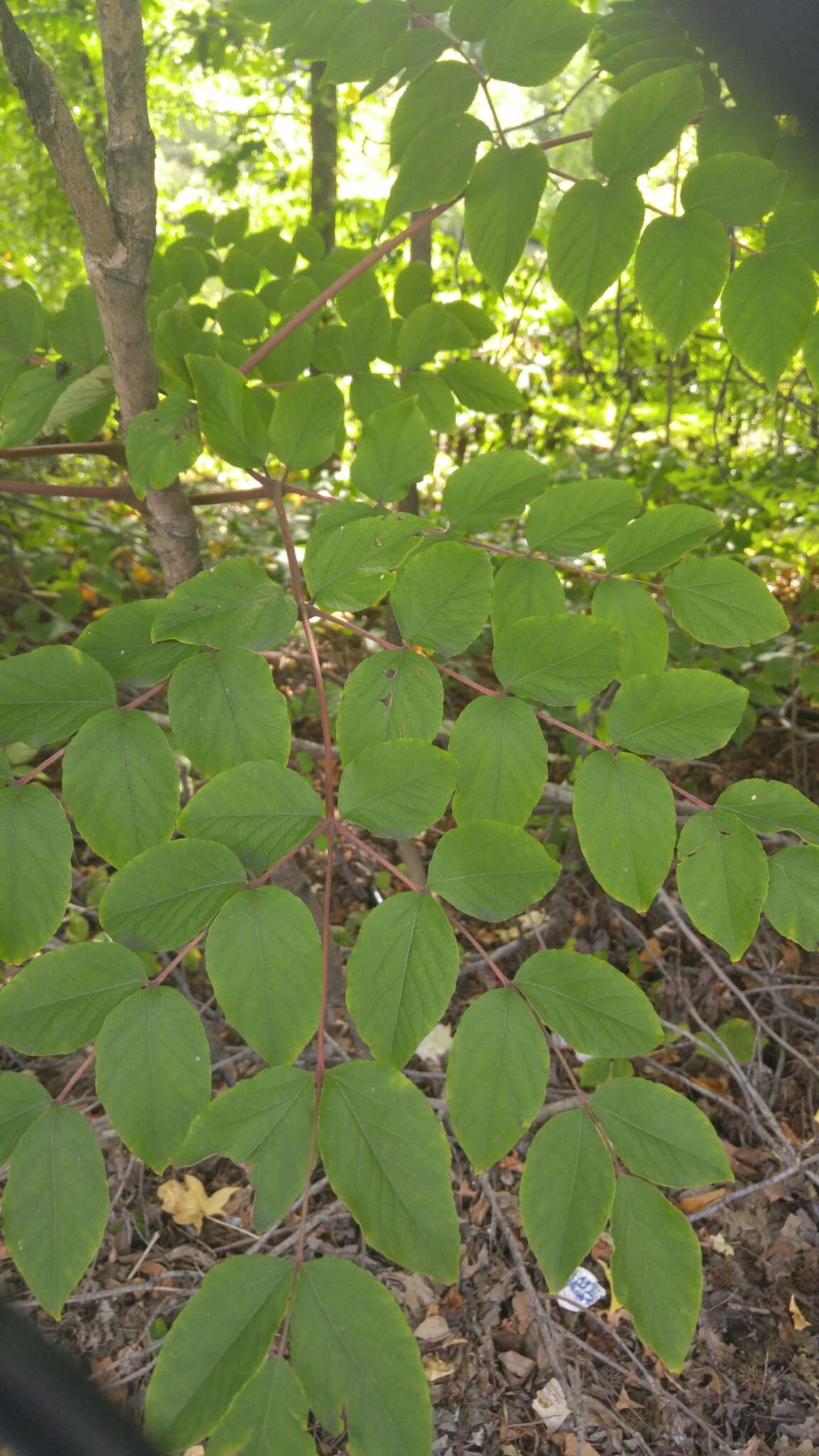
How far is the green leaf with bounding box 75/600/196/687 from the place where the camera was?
867mm

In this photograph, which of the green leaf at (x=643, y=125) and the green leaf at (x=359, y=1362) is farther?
the green leaf at (x=643, y=125)

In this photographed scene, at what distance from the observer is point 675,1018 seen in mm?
1873

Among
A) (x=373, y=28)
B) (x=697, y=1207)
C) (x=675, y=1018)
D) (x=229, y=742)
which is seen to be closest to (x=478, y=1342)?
(x=697, y=1207)

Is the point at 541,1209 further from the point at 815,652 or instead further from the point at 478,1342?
the point at 815,652

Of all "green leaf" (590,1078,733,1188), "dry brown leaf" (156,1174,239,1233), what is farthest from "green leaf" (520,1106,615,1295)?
"dry brown leaf" (156,1174,239,1233)

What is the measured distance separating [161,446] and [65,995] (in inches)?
24.4

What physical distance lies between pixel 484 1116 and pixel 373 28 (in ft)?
3.87

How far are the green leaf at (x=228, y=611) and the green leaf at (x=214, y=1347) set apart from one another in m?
0.53

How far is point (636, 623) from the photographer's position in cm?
96

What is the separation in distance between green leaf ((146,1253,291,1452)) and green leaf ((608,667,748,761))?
553 millimetres

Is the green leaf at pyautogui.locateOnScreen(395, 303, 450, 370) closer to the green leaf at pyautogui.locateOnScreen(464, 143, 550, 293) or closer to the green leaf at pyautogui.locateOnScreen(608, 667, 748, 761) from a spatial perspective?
the green leaf at pyautogui.locateOnScreen(464, 143, 550, 293)

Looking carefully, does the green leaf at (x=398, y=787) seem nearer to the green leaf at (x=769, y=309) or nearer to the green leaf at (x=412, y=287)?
the green leaf at (x=769, y=309)

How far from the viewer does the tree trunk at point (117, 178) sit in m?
1.00

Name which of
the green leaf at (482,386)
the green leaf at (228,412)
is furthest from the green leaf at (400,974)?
the green leaf at (482,386)
